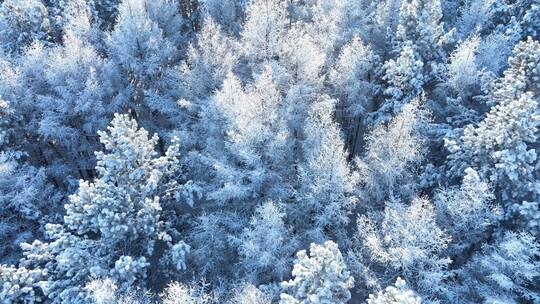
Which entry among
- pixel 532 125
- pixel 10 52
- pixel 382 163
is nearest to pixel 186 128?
pixel 382 163

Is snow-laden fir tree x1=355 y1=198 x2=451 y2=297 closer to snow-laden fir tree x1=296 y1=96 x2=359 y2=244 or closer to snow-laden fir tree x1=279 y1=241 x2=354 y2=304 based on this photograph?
snow-laden fir tree x1=296 y1=96 x2=359 y2=244

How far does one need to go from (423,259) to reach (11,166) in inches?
844

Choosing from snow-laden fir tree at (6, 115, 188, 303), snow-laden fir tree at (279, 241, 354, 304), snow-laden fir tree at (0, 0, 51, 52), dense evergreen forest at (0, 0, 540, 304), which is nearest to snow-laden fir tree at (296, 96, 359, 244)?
dense evergreen forest at (0, 0, 540, 304)

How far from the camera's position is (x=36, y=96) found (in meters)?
28.8

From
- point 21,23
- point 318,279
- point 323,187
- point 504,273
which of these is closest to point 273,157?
point 323,187

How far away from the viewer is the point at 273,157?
24359 millimetres

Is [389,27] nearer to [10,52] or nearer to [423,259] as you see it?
[423,259]

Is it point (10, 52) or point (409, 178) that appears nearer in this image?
point (409, 178)

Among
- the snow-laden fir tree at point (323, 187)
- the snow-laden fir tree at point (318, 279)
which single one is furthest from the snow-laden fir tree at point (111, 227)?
the snow-laden fir tree at point (318, 279)

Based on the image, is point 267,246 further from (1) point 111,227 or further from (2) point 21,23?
(2) point 21,23

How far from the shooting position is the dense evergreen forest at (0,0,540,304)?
21719mm

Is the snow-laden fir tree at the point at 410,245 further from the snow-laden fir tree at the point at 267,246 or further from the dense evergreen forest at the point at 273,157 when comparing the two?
the snow-laden fir tree at the point at 267,246

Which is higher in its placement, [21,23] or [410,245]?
[21,23]

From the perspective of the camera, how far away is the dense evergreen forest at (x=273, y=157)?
2172 cm
